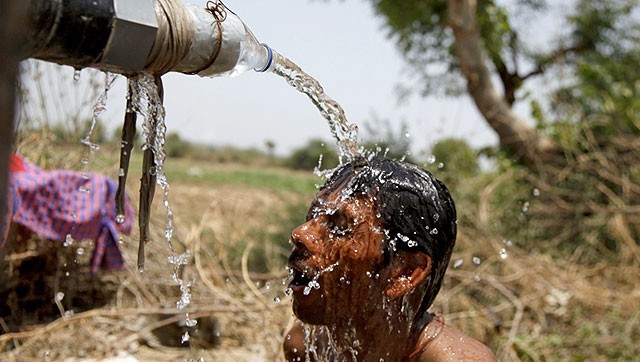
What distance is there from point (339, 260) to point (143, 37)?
32.4 inches

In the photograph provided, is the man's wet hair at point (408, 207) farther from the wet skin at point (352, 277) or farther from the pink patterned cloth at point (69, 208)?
the pink patterned cloth at point (69, 208)

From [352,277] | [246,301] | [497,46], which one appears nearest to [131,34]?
[352,277]

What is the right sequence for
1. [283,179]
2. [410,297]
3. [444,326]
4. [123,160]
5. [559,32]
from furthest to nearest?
1. [283,179]
2. [559,32]
3. [444,326]
4. [410,297]
5. [123,160]

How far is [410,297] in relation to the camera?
201 centimetres

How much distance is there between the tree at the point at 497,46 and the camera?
919cm

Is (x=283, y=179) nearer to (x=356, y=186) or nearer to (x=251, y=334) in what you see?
(x=251, y=334)

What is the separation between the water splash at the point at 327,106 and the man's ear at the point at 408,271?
36 centimetres

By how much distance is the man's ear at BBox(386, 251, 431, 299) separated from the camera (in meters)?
1.97

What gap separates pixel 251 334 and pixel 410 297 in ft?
11.0

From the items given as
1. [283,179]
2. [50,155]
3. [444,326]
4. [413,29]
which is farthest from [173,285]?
[283,179]

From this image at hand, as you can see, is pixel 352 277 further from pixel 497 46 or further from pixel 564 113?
pixel 497 46

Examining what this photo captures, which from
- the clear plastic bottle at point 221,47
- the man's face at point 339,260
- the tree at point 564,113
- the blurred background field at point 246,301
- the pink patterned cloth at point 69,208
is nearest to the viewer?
the clear plastic bottle at point 221,47

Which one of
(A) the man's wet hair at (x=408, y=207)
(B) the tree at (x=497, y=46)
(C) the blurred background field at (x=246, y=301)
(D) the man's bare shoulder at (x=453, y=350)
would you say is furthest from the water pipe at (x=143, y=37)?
(B) the tree at (x=497, y=46)

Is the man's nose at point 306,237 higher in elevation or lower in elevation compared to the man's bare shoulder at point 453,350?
higher
